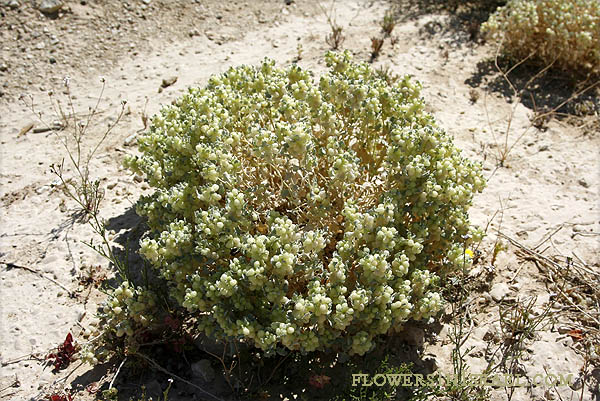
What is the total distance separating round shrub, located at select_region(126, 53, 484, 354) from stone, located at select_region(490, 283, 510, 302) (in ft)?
1.76

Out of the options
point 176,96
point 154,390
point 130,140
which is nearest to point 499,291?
point 154,390

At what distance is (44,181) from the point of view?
16.8ft

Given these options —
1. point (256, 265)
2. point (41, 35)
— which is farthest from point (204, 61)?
point (256, 265)

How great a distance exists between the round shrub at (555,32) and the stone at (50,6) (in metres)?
5.35

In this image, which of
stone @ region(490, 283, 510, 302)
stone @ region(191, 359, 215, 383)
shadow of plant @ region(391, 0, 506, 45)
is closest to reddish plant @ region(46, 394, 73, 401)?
stone @ region(191, 359, 215, 383)

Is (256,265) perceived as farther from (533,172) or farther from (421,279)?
(533,172)

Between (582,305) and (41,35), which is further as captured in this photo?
(41,35)

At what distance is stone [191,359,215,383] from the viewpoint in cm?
341

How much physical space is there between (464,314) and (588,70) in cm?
374

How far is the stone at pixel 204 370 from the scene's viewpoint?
3.41 metres

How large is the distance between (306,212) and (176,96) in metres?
3.13

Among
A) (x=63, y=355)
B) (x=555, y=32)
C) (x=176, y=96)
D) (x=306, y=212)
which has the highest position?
(x=555, y=32)

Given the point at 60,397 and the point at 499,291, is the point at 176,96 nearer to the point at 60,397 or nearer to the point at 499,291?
the point at 60,397

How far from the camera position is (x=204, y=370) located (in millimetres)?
3420
